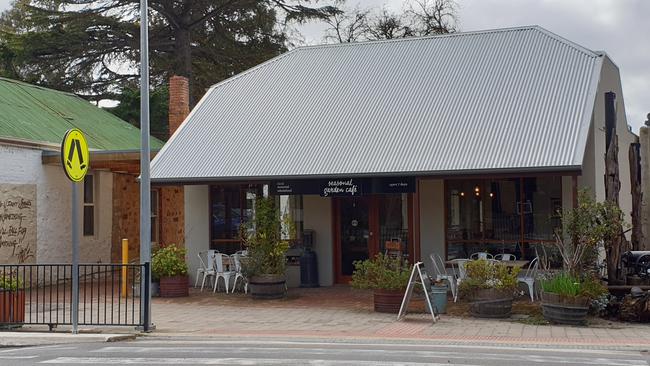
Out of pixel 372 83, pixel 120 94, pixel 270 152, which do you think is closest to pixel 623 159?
pixel 372 83

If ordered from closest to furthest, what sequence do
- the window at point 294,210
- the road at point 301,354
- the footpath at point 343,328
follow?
the road at point 301,354 → the footpath at point 343,328 → the window at point 294,210

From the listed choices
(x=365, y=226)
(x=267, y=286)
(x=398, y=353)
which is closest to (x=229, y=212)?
(x=267, y=286)

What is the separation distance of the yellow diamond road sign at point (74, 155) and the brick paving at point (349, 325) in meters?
2.88

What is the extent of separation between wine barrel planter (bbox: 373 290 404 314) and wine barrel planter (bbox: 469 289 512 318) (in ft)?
4.81

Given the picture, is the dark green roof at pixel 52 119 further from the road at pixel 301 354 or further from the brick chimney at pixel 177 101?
the road at pixel 301 354

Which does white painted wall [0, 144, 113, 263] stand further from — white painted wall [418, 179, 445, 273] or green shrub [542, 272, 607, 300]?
green shrub [542, 272, 607, 300]

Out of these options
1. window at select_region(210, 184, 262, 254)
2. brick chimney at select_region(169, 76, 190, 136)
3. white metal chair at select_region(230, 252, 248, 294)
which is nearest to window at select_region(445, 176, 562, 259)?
white metal chair at select_region(230, 252, 248, 294)

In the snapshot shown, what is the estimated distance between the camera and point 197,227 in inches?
751

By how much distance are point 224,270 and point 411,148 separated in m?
5.44

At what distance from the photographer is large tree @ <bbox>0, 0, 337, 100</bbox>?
30.6m

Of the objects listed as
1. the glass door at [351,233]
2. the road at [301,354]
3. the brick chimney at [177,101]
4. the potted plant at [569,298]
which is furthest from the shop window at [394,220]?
the road at [301,354]

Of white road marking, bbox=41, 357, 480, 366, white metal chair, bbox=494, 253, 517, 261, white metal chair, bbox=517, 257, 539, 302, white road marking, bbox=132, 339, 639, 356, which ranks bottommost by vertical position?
white road marking, bbox=132, 339, 639, 356

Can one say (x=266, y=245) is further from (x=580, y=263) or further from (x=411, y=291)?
(x=580, y=263)

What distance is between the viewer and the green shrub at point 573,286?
12859 millimetres
